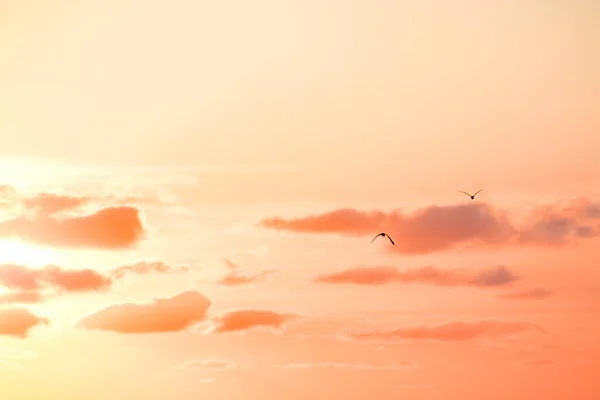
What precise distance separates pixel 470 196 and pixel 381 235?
2237 inches

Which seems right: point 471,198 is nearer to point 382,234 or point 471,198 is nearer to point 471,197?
point 471,197

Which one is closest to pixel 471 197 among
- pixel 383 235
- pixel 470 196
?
pixel 470 196

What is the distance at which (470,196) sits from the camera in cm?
19938

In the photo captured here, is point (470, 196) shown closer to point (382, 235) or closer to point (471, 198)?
point (471, 198)

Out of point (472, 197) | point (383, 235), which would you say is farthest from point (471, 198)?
point (383, 235)

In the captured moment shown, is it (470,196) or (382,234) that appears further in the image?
(470,196)

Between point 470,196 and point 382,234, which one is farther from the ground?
point 470,196

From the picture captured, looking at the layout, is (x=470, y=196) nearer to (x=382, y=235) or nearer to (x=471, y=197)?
(x=471, y=197)

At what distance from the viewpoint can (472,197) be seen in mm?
199500

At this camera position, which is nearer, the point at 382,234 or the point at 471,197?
the point at 382,234

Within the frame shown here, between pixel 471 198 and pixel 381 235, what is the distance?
187ft

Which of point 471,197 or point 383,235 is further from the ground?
point 471,197

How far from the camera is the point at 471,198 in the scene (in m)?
200

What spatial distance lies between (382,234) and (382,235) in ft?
7.54
